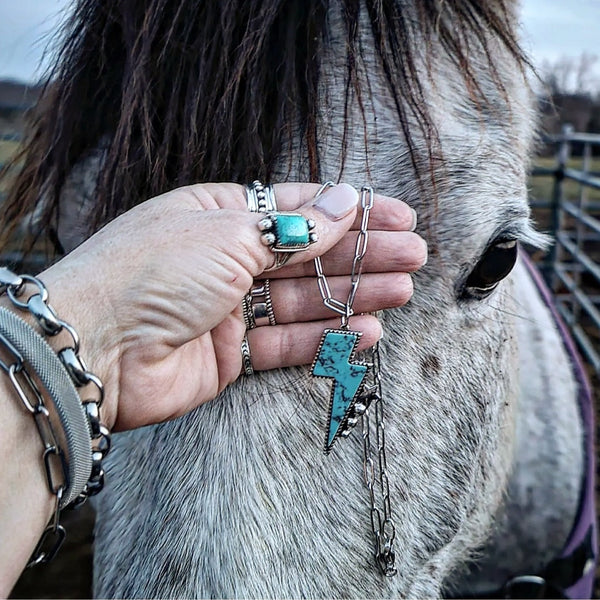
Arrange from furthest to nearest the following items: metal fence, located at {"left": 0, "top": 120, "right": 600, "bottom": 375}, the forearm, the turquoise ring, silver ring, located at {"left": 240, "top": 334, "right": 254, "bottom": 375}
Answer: metal fence, located at {"left": 0, "top": 120, "right": 600, "bottom": 375}, silver ring, located at {"left": 240, "top": 334, "right": 254, "bottom": 375}, the turquoise ring, the forearm

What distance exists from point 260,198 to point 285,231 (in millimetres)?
71

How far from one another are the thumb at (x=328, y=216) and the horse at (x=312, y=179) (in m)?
0.09

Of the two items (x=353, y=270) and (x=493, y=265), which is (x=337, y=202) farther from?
(x=493, y=265)

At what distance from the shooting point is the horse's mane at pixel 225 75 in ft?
2.80

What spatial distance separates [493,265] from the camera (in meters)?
0.95

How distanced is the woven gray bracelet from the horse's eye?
23.3 inches

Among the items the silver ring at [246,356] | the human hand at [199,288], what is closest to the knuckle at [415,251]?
the human hand at [199,288]

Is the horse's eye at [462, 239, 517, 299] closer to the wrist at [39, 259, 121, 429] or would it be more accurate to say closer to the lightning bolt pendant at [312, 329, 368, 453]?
the lightning bolt pendant at [312, 329, 368, 453]

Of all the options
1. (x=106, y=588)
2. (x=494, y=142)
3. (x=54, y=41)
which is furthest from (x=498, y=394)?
(x=54, y=41)

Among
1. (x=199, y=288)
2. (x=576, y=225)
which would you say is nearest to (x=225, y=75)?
(x=199, y=288)

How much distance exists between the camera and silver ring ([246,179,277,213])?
0.79 m

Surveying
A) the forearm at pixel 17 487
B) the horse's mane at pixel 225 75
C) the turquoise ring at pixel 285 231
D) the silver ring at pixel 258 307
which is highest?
the horse's mane at pixel 225 75

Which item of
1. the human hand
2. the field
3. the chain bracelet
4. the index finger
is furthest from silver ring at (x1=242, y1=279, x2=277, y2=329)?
the field

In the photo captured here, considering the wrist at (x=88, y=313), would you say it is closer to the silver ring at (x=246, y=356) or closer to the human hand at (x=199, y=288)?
the human hand at (x=199, y=288)
